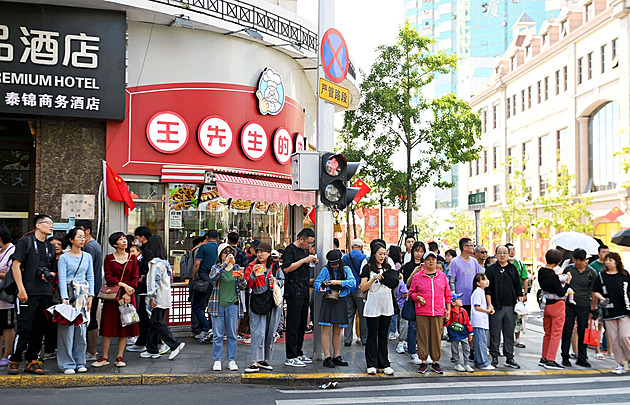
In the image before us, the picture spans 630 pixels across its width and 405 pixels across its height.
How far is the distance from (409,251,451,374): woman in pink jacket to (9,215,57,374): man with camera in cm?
534

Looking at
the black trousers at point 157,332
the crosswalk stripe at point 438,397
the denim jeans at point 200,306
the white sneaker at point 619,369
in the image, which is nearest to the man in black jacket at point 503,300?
the white sneaker at point 619,369

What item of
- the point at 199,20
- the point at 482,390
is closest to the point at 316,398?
the point at 482,390

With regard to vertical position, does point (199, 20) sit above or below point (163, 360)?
above

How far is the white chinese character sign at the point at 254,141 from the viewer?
16234 mm

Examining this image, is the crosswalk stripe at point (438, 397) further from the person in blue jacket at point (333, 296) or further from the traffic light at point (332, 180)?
the traffic light at point (332, 180)

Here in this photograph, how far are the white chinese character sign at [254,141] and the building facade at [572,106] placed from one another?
18.4m

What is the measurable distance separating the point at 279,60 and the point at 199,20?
Result: 3.24 metres

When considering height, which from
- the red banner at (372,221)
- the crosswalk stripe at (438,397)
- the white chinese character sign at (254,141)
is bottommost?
the crosswalk stripe at (438,397)

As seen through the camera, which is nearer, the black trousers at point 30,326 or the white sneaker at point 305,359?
the black trousers at point 30,326

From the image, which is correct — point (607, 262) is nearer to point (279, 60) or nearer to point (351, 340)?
point (351, 340)

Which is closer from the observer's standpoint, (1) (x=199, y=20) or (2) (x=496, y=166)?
(1) (x=199, y=20)

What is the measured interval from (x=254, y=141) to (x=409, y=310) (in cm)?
769

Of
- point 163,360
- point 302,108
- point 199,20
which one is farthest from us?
point 302,108

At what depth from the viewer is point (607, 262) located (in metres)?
9.99
